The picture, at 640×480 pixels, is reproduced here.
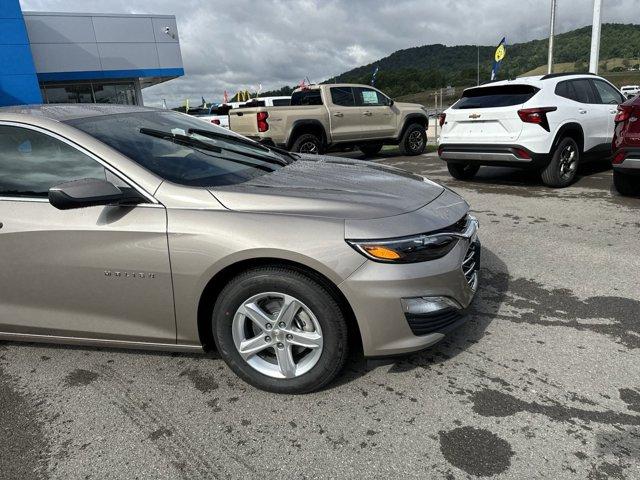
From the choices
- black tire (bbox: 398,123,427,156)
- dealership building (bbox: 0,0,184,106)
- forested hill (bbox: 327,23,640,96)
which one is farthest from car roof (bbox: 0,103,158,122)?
forested hill (bbox: 327,23,640,96)

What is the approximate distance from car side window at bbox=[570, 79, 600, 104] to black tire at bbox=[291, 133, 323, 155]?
534 centimetres

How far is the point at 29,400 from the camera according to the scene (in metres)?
2.74

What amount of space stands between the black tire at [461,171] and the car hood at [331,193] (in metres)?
5.40

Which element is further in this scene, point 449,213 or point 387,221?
point 449,213

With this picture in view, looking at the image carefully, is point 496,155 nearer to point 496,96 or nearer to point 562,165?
point 496,96

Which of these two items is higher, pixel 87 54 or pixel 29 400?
pixel 87 54

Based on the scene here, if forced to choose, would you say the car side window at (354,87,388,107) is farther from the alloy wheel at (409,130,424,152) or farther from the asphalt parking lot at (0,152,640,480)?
the asphalt parking lot at (0,152,640,480)

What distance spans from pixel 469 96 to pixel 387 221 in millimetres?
5921

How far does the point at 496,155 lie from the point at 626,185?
1720 mm

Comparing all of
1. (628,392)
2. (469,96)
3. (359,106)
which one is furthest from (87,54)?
(628,392)

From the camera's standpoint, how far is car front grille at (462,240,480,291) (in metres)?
2.78

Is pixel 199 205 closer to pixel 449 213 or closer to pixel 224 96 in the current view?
pixel 449 213

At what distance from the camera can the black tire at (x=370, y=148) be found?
12414mm

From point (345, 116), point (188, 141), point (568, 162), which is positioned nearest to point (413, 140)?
point (345, 116)
